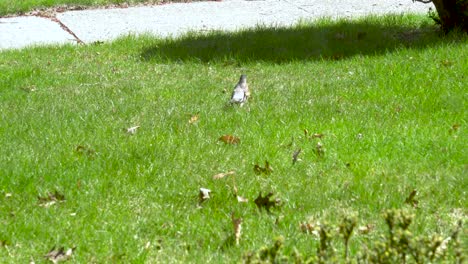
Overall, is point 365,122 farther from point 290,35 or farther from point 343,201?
point 290,35

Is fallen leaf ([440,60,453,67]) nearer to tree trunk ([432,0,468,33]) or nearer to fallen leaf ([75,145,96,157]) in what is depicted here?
tree trunk ([432,0,468,33])

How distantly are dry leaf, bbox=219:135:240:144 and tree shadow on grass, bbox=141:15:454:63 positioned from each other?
7.29ft

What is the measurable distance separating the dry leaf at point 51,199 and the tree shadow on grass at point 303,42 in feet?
11.2

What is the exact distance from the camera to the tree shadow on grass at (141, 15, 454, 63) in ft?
26.6

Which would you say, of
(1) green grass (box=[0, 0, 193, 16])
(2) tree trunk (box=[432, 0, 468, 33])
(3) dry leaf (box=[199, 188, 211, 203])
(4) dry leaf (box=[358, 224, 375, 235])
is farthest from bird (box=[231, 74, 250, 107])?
(1) green grass (box=[0, 0, 193, 16])

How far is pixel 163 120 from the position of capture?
6.33 metres

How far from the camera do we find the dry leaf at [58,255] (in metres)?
4.17

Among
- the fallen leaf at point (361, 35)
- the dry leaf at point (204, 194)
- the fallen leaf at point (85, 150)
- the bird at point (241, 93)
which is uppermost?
the dry leaf at point (204, 194)

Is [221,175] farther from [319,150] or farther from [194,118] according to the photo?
[194,118]

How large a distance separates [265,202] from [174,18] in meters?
6.10

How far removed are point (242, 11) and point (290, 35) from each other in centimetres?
224

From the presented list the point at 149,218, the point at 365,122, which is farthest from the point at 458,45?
the point at 149,218

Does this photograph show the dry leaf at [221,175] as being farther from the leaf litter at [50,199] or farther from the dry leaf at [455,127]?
the dry leaf at [455,127]

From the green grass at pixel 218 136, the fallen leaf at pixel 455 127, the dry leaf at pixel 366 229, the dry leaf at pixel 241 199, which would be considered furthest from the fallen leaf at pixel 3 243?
the fallen leaf at pixel 455 127
